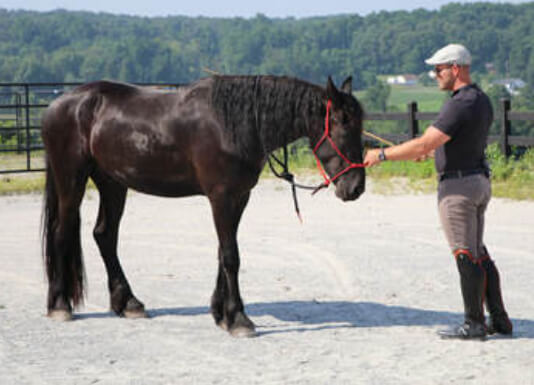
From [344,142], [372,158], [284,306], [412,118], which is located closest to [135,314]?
[284,306]

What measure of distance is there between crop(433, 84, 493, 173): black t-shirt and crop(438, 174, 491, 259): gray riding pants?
0.09 meters

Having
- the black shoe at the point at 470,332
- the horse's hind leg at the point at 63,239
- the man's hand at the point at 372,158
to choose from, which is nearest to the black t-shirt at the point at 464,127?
the man's hand at the point at 372,158

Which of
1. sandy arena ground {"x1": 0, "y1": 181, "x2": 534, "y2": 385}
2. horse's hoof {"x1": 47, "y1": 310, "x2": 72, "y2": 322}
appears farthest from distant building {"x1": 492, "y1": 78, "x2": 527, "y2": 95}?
horse's hoof {"x1": 47, "y1": 310, "x2": 72, "y2": 322}

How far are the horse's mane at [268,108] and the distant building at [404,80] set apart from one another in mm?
98350

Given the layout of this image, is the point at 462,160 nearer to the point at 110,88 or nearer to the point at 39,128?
the point at 110,88

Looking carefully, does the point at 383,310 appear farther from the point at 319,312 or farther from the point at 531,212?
the point at 531,212

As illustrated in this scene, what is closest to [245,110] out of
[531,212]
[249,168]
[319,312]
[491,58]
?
[249,168]

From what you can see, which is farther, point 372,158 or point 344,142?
point 344,142

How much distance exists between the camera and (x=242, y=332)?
500cm

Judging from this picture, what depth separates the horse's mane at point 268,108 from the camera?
4.88 m

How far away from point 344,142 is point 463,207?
2.67 ft

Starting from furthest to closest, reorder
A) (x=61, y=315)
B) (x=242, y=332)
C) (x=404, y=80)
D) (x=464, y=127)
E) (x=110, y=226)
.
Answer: (x=404, y=80), (x=110, y=226), (x=61, y=315), (x=242, y=332), (x=464, y=127)

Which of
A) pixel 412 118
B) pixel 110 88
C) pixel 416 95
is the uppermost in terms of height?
pixel 110 88

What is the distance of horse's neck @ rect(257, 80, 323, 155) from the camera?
4.85 m
